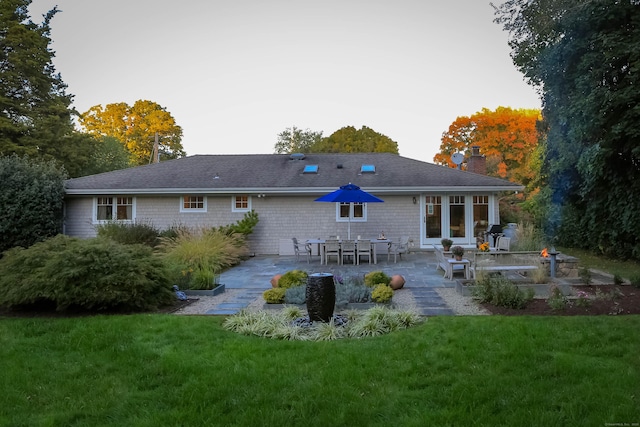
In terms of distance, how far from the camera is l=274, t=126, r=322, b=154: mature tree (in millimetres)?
42562

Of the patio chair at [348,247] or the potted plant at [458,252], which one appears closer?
the potted plant at [458,252]

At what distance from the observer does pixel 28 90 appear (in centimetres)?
2277

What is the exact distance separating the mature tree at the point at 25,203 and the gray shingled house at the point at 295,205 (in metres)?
1.05

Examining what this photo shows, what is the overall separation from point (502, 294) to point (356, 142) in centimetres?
3216

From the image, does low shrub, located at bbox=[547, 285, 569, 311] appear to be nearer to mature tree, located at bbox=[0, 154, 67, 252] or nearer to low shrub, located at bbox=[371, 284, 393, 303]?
low shrub, located at bbox=[371, 284, 393, 303]

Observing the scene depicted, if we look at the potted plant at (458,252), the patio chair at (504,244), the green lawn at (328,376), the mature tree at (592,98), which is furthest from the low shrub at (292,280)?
the mature tree at (592,98)

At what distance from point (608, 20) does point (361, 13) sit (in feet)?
22.7

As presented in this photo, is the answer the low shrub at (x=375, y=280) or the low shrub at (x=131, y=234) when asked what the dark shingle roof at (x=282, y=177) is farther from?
the low shrub at (x=375, y=280)

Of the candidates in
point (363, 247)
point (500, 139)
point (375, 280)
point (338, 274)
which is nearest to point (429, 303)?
point (375, 280)

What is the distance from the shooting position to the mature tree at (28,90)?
21.4 m

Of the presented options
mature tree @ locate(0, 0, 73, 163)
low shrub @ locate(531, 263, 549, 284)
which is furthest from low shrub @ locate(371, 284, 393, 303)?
mature tree @ locate(0, 0, 73, 163)

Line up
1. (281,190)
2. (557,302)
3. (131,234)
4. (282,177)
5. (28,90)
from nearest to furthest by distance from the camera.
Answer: (557,302) < (131,234) < (281,190) < (282,177) < (28,90)

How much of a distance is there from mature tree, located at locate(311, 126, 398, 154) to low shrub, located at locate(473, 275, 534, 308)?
3074 cm

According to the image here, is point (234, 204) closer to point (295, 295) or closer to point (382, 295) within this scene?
point (295, 295)
